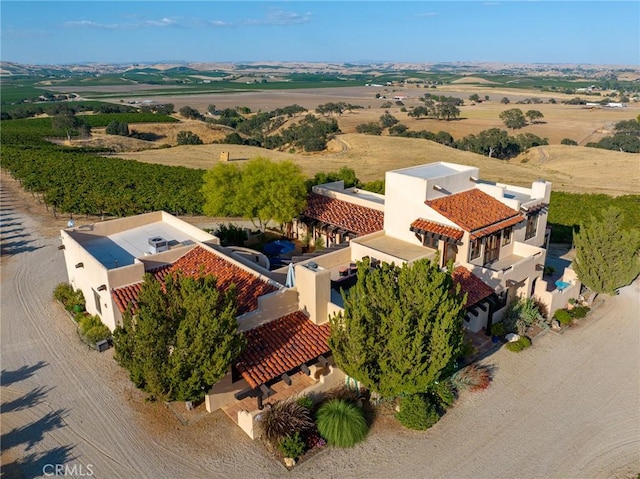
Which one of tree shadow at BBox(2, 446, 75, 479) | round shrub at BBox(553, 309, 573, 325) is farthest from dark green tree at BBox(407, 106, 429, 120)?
tree shadow at BBox(2, 446, 75, 479)

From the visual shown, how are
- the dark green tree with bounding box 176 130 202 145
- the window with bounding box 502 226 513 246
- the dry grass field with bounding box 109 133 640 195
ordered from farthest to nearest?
the dark green tree with bounding box 176 130 202 145
the dry grass field with bounding box 109 133 640 195
the window with bounding box 502 226 513 246

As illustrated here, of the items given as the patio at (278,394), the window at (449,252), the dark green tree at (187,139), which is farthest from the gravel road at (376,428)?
the dark green tree at (187,139)

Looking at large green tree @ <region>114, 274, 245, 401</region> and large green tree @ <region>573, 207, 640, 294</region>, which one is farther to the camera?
large green tree @ <region>573, 207, 640, 294</region>

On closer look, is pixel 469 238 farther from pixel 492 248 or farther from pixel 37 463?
pixel 37 463

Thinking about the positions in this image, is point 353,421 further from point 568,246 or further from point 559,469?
point 568,246

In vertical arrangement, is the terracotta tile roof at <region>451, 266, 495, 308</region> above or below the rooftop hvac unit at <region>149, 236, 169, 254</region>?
below

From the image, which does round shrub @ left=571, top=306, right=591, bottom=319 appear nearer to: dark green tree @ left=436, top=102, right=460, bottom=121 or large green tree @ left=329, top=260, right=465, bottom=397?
large green tree @ left=329, top=260, right=465, bottom=397

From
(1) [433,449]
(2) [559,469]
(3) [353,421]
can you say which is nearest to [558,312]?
(2) [559,469]

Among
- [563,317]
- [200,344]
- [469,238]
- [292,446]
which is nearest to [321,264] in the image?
[469,238]
